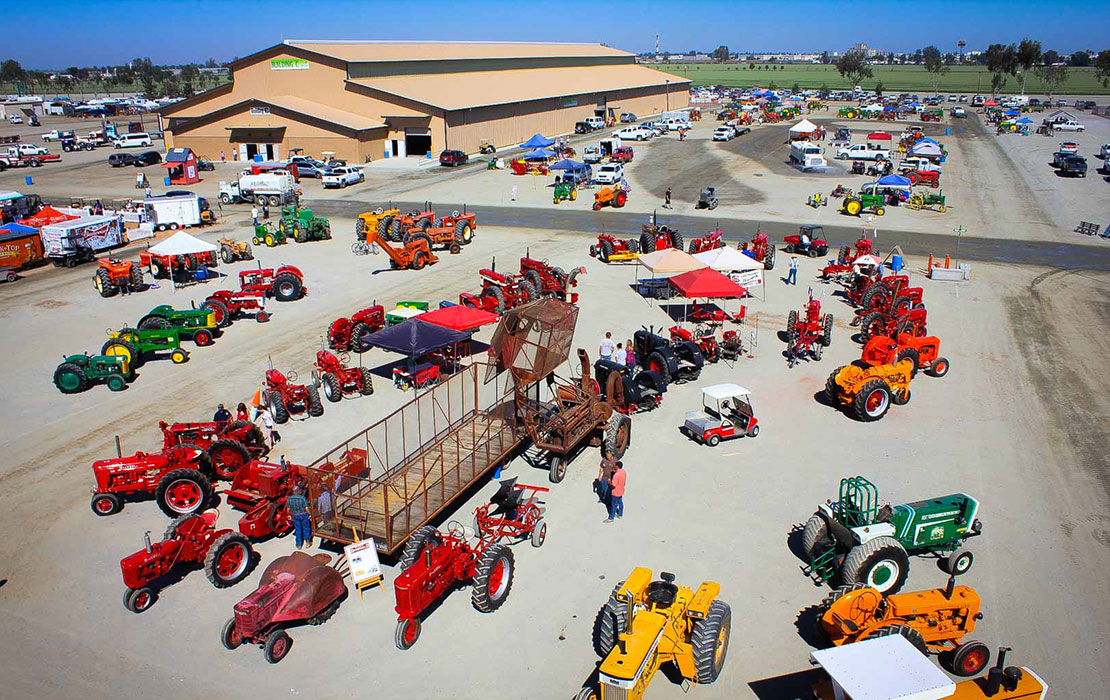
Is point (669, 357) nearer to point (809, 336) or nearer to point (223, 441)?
point (809, 336)

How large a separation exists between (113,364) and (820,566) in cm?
1733

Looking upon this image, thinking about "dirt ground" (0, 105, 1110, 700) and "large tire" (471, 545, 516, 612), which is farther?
"large tire" (471, 545, 516, 612)

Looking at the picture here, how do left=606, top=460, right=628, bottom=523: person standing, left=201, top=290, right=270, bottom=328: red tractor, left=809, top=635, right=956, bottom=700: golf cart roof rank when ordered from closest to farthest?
left=809, top=635, right=956, bottom=700: golf cart roof, left=606, top=460, right=628, bottom=523: person standing, left=201, top=290, right=270, bottom=328: red tractor

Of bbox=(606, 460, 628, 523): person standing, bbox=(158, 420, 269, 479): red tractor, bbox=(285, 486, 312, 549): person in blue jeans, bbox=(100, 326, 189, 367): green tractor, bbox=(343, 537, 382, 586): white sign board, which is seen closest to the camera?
bbox=(343, 537, 382, 586): white sign board

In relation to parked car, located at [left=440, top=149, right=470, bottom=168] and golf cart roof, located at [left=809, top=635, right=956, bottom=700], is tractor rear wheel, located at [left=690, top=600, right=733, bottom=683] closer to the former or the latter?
golf cart roof, located at [left=809, top=635, right=956, bottom=700]

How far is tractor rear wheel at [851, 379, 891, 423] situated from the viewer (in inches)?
676

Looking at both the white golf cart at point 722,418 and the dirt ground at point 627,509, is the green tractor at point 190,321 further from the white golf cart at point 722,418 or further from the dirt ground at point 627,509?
the white golf cart at point 722,418

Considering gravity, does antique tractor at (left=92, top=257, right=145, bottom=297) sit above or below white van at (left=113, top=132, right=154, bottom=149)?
above

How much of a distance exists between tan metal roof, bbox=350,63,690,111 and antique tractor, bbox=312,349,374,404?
4612 centimetres

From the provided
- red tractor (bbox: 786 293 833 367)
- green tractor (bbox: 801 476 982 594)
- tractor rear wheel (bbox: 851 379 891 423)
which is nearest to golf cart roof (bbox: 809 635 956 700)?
green tractor (bbox: 801 476 982 594)

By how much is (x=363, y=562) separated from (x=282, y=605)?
137cm

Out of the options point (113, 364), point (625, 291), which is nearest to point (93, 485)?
point (113, 364)

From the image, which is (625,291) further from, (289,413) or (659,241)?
(289,413)

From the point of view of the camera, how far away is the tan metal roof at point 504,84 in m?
64.1
